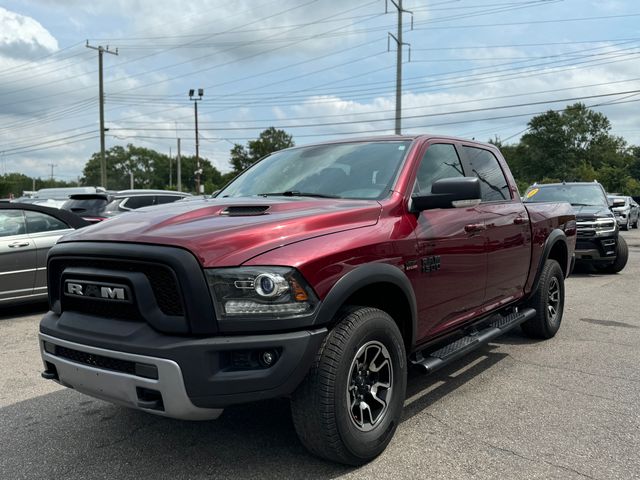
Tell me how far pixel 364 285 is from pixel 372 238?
0.31 metres

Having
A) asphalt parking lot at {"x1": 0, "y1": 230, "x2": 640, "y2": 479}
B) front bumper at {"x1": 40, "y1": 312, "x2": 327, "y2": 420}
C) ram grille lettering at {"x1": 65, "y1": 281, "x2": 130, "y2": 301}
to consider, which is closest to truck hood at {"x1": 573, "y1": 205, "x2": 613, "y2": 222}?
asphalt parking lot at {"x1": 0, "y1": 230, "x2": 640, "y2": 479}

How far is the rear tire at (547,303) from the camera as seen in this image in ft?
18.0

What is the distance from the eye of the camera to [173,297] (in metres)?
2.62

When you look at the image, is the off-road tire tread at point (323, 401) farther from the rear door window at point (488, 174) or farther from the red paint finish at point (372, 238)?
the rear door window at point (488, 174)

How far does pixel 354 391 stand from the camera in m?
2.98

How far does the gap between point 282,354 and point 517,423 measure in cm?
190

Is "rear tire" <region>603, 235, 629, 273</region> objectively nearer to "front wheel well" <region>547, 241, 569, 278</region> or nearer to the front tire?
A: "front wheel well" <region>547, 241, 569, 278</region>

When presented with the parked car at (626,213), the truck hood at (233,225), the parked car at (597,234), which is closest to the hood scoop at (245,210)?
the truck hood at (233,225)

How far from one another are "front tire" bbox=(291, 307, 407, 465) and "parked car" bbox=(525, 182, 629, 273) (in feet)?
26.1

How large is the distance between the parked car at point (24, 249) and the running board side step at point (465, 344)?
551 centimetres

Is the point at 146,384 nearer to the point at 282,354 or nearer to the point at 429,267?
the point at 282,354

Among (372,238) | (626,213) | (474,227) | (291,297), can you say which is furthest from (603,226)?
(626,213)

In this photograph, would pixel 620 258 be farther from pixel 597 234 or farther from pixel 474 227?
pixel 474 227

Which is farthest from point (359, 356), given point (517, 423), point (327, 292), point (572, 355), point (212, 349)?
point (572, 355)
